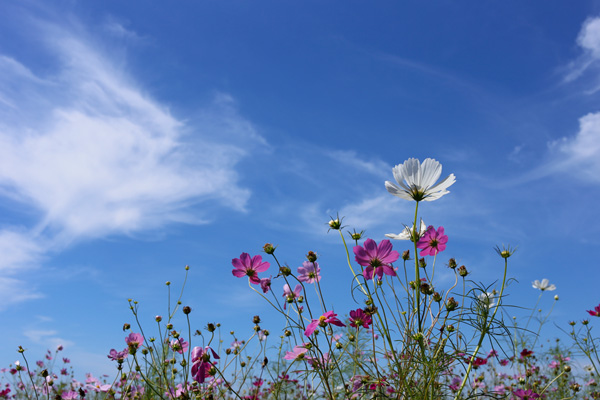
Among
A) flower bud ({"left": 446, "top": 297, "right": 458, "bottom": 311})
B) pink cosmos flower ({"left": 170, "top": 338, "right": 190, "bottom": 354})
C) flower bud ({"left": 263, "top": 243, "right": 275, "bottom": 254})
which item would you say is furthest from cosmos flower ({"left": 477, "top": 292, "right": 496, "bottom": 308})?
pink cosmos flower ({"left": 170, "top": 338, "right": 190, "bottom": 354})

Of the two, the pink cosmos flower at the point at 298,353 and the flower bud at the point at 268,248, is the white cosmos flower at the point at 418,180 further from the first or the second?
the pink cosmos flower at the point at 298,353

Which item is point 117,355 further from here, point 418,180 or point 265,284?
point 418,180

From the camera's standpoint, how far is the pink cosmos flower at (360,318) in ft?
5.49

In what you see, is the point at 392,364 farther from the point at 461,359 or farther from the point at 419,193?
the point at 419,193

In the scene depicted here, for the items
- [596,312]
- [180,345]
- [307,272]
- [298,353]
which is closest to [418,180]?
[307,272]

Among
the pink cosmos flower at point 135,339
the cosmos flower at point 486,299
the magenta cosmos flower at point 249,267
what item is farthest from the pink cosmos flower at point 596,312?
the pink cosmos flower at point 135,339

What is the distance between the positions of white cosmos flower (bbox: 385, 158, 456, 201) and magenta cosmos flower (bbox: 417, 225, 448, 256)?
307 mm

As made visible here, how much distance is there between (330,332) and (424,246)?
0.43 metres

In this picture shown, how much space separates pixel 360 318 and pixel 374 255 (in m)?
0.38

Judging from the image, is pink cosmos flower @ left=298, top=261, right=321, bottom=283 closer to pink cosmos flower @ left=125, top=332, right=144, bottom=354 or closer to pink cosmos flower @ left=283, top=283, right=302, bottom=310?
pink cosmos flower @ left=283, top=283, right=302, bottom=310

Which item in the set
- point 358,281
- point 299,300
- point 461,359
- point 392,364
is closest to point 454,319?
point 461,359

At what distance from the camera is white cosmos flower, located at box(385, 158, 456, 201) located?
4.17 feet

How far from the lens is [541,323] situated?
3.26 meters

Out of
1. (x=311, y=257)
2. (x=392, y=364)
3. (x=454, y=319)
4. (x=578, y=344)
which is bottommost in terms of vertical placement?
(x=392, y=364)
